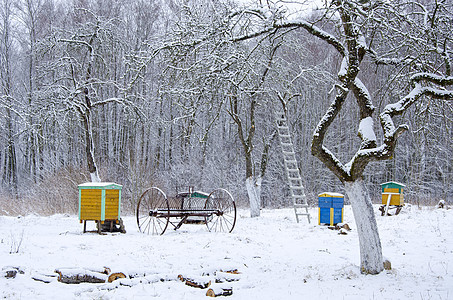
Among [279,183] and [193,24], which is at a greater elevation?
[193,24]

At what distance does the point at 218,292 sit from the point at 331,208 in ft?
23.3

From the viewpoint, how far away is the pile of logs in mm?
5145

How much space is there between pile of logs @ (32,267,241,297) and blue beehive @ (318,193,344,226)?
6.22 metres

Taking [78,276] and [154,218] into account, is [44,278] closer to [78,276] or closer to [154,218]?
[78,276]

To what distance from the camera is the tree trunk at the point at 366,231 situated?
221 inches

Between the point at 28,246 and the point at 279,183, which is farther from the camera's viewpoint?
the point at 279,183

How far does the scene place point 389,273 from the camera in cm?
563

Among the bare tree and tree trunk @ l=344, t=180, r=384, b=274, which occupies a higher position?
the bare tree

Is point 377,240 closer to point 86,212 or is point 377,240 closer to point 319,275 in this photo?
point 319,275

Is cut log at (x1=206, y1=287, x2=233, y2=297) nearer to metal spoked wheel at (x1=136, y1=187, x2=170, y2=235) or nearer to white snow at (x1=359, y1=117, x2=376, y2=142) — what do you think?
white snow at (x1=359, y1=117, x2=376, y2=142)

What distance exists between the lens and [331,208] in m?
11.3

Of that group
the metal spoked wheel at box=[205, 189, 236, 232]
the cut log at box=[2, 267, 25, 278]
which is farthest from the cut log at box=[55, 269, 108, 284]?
the metal spoked wheel at box=[205, 189, 236, 232]

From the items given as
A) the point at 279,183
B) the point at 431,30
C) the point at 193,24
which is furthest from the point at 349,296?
the point at 279,183

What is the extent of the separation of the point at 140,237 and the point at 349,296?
560cm
